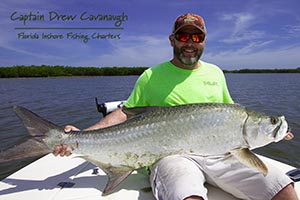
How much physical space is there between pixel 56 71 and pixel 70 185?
75119 millimetres

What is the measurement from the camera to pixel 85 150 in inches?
107

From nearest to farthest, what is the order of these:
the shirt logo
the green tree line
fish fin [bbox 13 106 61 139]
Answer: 1. fish fin [bbox 13 106 61 139]
2. the shirt logo
3. the green tree line

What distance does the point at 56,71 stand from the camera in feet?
241

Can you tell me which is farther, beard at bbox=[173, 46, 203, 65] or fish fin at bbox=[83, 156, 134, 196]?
beard at bbox=[173, 46, 203, 65]

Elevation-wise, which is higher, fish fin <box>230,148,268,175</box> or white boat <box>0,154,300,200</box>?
fish fin <box>230,148,268,175</box>

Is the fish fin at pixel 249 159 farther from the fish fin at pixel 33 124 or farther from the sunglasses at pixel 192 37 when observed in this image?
the fish fin at pixel 33 124

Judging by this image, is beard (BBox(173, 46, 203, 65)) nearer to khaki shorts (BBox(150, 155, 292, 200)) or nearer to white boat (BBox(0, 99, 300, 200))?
khaki shorts (BBox(150, 155, 292, 200))

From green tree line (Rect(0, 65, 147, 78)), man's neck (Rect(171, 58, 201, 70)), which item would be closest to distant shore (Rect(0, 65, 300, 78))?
green tree line (Rect(0, 65, 147, 78))

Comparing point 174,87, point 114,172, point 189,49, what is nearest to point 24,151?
point 114,172

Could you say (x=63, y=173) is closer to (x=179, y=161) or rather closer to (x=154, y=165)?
(x=154, y=165)

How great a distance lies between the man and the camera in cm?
254

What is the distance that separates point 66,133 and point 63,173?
3.37 feet

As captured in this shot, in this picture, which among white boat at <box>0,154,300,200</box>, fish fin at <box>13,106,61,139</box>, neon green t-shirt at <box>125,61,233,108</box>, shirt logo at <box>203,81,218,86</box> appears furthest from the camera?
shirt logo at <box>203,81,218,86</box>

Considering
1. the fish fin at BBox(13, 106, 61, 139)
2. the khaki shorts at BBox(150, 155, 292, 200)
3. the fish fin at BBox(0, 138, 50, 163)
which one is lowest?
the khaki shorts at BBox(150, 155, 292, 200)
